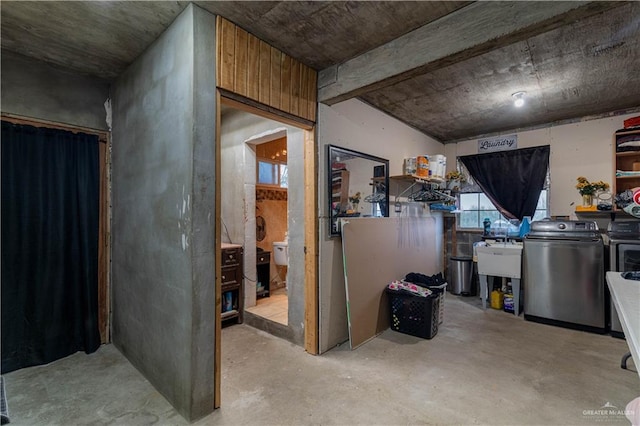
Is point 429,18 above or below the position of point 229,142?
above

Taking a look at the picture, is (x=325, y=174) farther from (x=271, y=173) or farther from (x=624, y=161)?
(x=624, y=161)

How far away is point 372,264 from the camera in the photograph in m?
3.34

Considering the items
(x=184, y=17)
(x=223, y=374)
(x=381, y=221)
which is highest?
(x=184, y=17)

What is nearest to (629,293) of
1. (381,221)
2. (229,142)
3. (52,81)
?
(381,221)

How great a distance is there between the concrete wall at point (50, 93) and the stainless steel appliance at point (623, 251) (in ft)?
18.4

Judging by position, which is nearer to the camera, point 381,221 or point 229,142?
point 381,221

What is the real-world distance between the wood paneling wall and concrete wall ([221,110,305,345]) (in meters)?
0.45

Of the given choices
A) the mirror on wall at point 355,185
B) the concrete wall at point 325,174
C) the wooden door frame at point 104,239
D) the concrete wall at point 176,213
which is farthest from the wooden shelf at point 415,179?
the wooden door frame at point 104,239

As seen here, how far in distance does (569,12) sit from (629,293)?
65.5 inches

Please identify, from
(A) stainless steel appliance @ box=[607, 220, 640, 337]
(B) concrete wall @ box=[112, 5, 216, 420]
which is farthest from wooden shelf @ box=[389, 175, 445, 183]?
(B) concrete wall @ box=[112, 5, 216, 420]

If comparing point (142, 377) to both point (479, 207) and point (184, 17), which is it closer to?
point (184, 17)

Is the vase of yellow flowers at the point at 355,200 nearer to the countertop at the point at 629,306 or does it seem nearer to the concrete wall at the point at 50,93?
the countertop at the point at 629,306

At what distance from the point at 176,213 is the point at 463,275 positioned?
4.38 m

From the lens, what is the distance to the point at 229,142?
4141 mm
